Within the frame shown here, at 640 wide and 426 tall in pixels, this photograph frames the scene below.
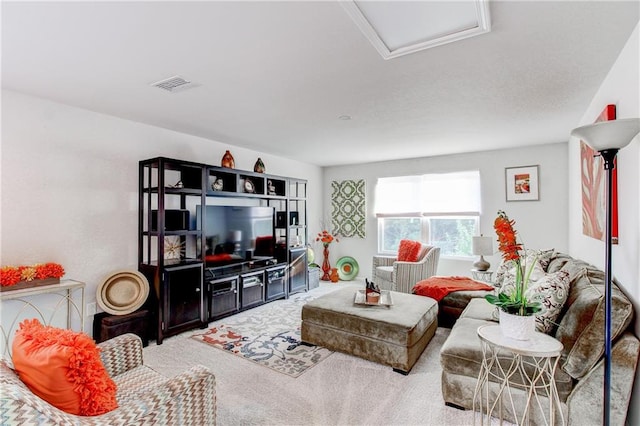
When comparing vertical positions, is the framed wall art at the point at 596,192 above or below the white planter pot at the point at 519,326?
above

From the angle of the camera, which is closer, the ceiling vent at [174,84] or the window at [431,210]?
the ceiling vent at [174,84]

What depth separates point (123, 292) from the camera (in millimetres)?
3332

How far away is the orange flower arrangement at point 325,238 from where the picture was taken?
643 cm

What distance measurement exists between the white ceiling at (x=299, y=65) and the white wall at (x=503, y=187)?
1.16 meters

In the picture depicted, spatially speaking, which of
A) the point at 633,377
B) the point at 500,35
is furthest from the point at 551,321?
Result: the point at 500,35

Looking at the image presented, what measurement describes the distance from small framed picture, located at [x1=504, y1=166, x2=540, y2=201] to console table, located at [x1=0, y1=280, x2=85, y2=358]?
5628mm

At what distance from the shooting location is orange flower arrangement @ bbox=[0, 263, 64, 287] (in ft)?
8.09

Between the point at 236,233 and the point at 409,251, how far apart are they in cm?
276

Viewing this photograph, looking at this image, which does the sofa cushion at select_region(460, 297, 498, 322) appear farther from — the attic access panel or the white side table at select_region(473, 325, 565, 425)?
the attic access panel

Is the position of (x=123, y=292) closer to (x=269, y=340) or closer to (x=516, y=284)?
(x=269, y=340)

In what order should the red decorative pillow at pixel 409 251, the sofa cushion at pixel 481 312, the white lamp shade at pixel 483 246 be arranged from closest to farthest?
the sofa cushion at pixel 481 312 → the white lamp shade at pixel 483 246 → the red decorative pillow at pixel 409 251

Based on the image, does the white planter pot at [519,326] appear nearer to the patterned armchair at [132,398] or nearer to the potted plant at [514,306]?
the potted plant at [514,306]

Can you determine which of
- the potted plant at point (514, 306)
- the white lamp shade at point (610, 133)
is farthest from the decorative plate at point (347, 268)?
the white lamp shade at point (610, 133)

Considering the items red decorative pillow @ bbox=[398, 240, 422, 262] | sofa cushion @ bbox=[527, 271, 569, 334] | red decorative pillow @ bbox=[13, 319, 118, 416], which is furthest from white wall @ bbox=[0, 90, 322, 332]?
sofa cushion @ bbox=[527, 271, 569, 334]
